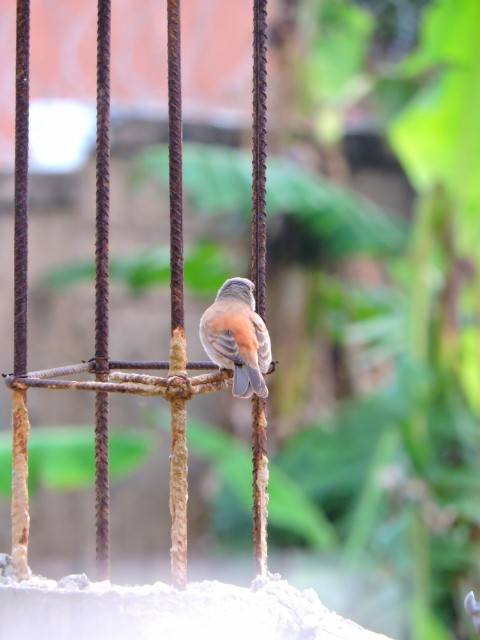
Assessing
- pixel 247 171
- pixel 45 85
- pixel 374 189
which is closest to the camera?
pixel 247 171

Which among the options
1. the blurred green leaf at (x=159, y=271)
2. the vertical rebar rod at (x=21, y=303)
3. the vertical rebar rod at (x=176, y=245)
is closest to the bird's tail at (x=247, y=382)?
the vertical rebar rod at (x=176, y=245)

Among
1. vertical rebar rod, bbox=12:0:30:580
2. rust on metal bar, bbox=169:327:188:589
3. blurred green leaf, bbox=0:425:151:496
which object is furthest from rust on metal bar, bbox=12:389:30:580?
blurred green leaf, bbox=0:425:151:496

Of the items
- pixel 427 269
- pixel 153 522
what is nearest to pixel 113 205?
pixel 153 522

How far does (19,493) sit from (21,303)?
31 centimetres

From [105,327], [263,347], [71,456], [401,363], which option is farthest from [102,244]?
[401,363]

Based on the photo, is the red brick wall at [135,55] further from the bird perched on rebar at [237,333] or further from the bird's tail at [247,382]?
the bird's tail at [247,382]

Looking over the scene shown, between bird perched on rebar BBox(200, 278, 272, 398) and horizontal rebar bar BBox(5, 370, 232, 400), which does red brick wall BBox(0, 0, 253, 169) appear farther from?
horizontal rebar bar BBox(5, 370, 232, 400)

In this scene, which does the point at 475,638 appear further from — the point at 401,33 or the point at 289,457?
the point at 401,33

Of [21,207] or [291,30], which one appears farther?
[291,30]

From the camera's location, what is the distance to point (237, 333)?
7.07ft

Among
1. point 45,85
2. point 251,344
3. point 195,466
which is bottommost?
point 195,466

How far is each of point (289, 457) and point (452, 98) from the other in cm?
186

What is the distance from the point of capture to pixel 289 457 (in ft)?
17.2

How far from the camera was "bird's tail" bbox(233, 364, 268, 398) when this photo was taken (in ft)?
6.49
